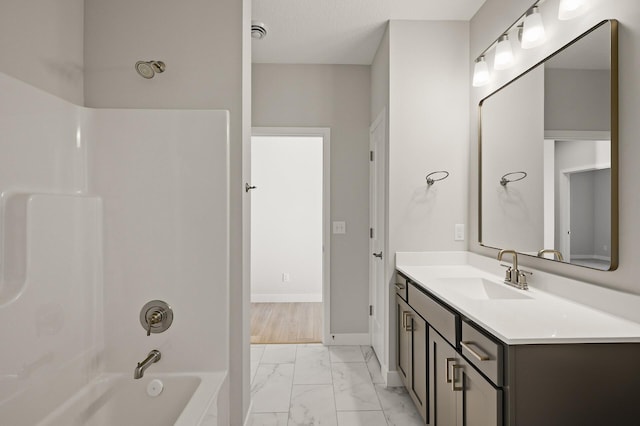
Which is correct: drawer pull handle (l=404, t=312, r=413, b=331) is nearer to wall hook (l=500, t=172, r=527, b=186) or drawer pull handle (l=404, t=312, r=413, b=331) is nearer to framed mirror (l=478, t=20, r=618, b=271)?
framed mirror (l=478, t=20, r=618, b=271)

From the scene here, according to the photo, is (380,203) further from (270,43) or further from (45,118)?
(45,118)

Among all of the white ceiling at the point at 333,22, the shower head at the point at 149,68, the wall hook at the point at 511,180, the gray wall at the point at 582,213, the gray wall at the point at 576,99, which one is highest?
the white ceiling at the point at 333,22

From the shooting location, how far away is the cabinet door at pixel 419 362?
1.83 metres

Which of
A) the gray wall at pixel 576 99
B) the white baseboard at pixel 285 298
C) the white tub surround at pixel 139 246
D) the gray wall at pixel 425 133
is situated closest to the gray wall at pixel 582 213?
the gray wall at pixel 576 99

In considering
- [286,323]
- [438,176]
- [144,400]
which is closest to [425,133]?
[438,176]

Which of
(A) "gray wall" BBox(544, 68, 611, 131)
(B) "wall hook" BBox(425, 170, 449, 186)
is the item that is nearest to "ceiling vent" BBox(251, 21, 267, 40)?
(B) "wall hook" BBox(425, 170, 449, 186)

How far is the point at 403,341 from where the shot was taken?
225 centimetres

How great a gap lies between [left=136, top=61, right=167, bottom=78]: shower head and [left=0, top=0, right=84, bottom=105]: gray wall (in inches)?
13.2

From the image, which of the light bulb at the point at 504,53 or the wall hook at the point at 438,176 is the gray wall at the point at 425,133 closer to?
the wall hook at the point at 438,176

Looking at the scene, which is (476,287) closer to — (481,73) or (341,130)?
(481,73)

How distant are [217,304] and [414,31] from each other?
2.28 meters

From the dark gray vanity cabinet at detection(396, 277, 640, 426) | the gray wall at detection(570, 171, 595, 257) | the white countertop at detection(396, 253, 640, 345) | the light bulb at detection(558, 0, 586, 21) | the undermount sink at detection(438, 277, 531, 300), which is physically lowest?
the dark gray vanity cabinet at detection(396, 277, 640, 426)

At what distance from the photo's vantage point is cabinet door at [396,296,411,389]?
6.97 ft

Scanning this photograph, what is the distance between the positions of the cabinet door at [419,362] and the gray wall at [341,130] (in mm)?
1126
